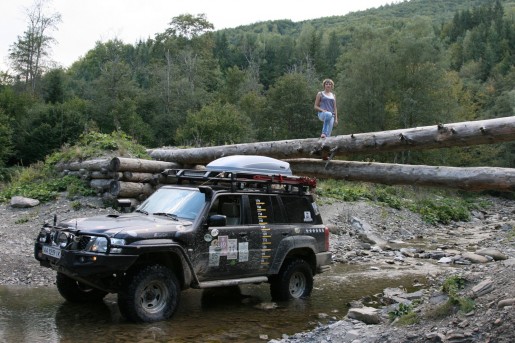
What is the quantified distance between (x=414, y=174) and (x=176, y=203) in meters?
5.70

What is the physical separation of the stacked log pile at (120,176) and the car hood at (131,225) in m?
7.68

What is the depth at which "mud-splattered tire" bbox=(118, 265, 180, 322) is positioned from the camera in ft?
24.9

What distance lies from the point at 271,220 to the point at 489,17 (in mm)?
109078

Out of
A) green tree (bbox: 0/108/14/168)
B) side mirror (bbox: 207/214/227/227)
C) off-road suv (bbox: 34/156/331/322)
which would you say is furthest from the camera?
green tree (bbox: 0/108/14/168)

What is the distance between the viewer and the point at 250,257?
9.15m

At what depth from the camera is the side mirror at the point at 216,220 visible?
8.42 m

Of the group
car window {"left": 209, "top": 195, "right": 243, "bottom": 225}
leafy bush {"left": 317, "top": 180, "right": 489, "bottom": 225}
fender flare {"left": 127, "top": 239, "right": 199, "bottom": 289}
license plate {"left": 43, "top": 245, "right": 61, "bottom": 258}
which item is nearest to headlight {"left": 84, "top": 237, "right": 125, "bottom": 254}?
fender flare {"left": 127, "top": 239, "right": 199, "bottom": 289}

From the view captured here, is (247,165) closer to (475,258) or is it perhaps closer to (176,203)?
(176,203)

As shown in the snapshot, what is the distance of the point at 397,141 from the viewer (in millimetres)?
12391

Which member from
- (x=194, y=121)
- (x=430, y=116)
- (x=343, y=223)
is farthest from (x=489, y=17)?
(x=343, y=223)

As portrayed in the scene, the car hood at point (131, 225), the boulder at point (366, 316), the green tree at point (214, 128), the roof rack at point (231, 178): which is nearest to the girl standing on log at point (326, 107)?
the roof rack at point (231, 178)

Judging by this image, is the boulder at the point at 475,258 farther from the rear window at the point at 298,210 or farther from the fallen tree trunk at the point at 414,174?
the rear window at the point at 298,210

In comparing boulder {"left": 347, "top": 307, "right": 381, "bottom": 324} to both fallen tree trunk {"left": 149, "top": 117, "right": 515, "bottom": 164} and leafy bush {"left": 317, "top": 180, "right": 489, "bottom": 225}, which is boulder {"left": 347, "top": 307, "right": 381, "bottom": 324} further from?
leafy bush {"left": 317, "top": 180, "right": 489, "bottom": 225}

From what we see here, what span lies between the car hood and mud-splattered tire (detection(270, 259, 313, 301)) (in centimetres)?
231
